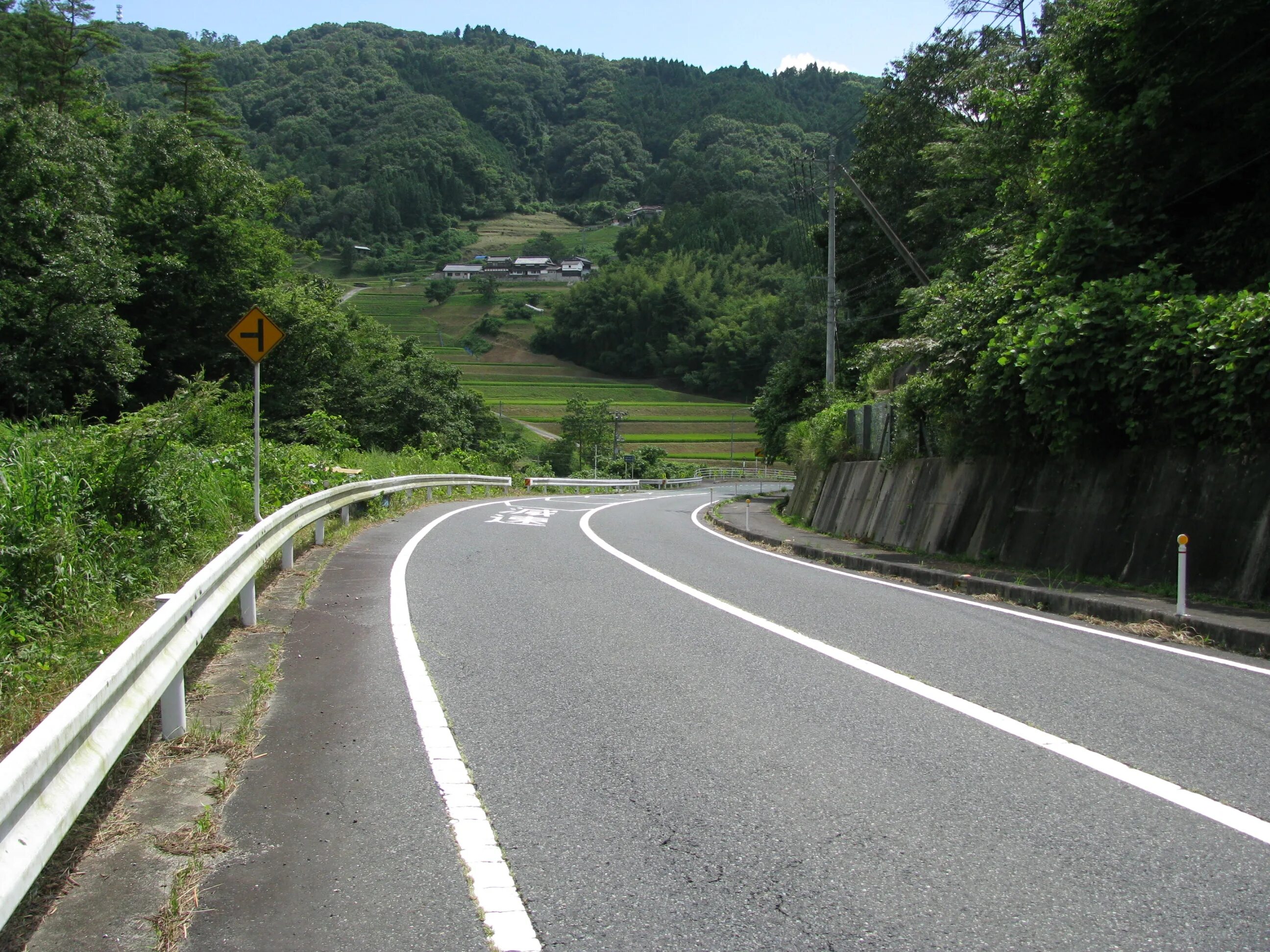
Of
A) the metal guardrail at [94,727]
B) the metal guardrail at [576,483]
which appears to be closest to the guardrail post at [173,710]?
the metal guardrail at [94,727]

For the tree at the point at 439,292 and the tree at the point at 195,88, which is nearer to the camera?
the tree at the point at 195,88

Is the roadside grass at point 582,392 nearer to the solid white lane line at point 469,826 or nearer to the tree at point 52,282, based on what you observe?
the tree at point 52,282

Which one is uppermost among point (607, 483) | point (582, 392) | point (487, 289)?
point (487, 289)

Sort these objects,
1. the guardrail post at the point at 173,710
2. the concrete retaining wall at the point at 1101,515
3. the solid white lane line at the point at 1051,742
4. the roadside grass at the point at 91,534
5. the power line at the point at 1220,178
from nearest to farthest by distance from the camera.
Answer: the solid white lane line at the point at 1051,742 < the guardrail post at the point at 173,710 < the roadside grass at the point at 91,534 < the concrete retaining wall at the point at 1101,515 < the power line at the point at 1220,178

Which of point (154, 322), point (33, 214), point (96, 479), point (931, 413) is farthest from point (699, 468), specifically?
point (96, 479)

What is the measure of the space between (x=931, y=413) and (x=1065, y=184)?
4080 millimetres

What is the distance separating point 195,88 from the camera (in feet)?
190

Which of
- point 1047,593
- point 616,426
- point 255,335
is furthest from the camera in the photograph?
point 616,426

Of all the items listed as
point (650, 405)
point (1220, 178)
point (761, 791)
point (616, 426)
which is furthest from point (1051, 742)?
point (650, 405)

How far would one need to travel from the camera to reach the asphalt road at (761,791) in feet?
10.9

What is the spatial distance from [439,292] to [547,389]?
47069 mm

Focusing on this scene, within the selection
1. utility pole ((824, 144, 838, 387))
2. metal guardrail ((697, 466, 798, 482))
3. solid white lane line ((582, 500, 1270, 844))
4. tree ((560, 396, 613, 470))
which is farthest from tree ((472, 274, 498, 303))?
solid white lane line ((582, 500, 1270, 844))

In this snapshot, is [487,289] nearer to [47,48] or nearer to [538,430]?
[538,430]

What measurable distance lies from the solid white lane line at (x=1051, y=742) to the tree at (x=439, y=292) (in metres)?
159
